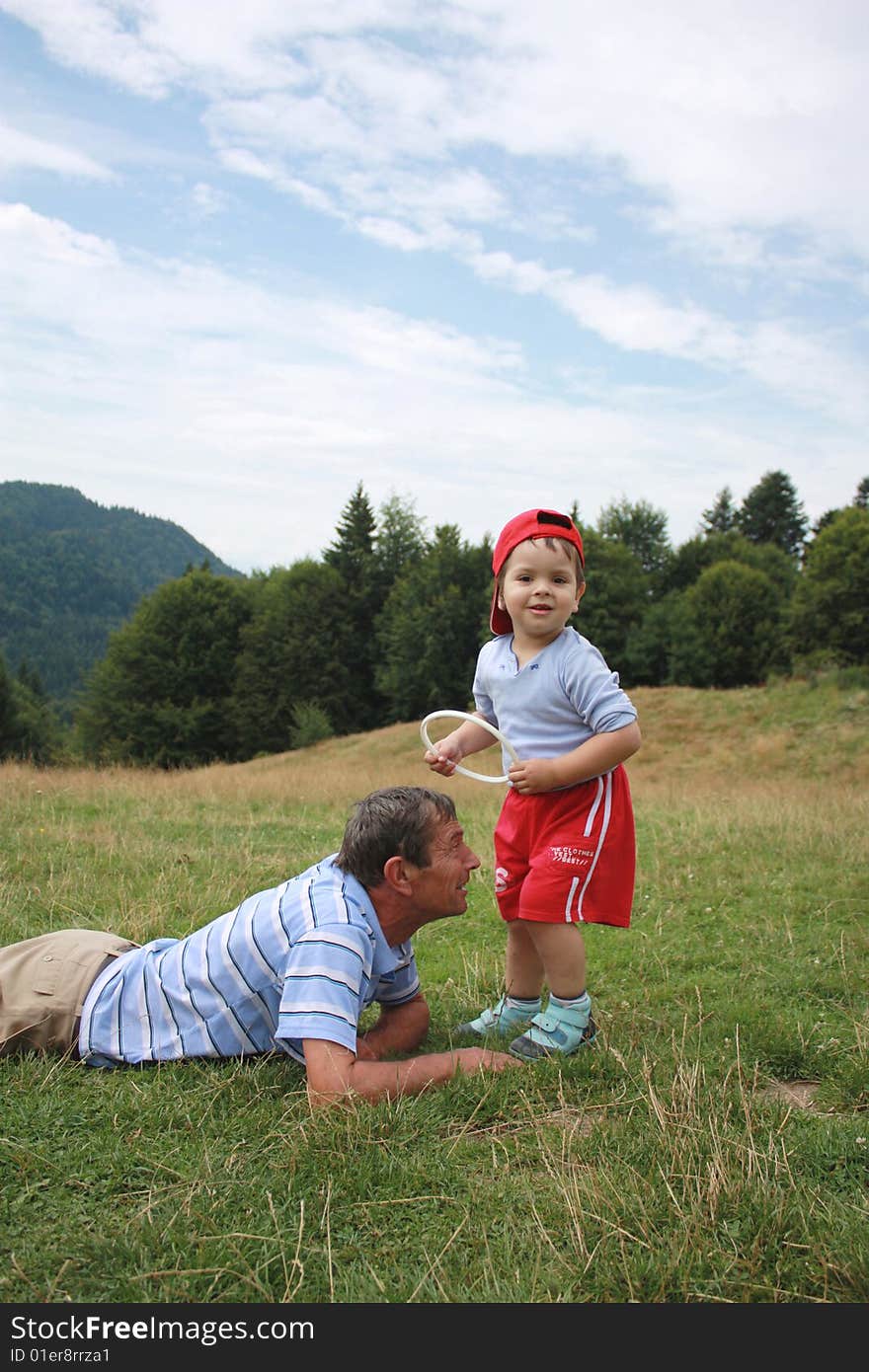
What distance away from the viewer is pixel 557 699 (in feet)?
13.1

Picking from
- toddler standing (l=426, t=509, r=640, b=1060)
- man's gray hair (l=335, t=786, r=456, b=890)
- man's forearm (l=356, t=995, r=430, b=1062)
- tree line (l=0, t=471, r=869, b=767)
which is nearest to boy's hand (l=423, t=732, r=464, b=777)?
toddler standing (l=426, t=509, r=640, b=1060)

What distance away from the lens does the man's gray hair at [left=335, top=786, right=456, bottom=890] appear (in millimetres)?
3488

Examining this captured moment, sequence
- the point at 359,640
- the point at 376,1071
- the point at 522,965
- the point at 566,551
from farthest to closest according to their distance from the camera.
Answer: the point at 359,640
the point at 522,965
the point at 566,551
the point at 376,1071

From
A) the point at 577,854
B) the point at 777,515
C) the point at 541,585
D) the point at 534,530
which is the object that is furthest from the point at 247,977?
the point at 777,515

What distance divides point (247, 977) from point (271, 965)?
118mm

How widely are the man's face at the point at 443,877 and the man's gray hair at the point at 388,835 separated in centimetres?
3

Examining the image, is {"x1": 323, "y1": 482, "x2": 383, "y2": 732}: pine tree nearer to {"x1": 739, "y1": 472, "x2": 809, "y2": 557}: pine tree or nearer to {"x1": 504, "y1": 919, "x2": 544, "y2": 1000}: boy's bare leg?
{"x1": 739, "y1": 472, "x2": 809, "y2": 557}: pine tree

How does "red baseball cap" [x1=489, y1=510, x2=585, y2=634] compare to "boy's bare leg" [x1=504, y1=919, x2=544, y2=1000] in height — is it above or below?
above

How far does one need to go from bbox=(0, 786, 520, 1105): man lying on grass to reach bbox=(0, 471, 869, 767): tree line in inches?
1938

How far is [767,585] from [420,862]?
58.1 meters

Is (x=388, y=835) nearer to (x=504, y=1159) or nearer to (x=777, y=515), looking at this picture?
(x=504, y=1159)

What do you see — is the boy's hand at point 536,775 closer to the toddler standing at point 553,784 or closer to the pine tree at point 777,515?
the toddler standing at point 553,784

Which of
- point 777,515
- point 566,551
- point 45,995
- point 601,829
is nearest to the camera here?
point 45,995
